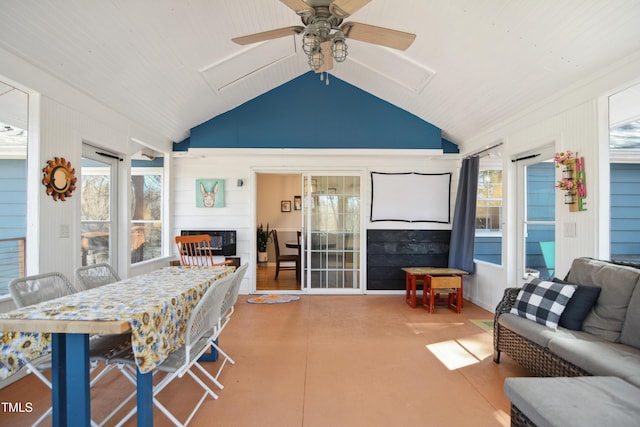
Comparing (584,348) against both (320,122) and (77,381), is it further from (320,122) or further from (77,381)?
(320,122)

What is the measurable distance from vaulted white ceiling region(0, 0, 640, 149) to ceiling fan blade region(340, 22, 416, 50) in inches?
33.5

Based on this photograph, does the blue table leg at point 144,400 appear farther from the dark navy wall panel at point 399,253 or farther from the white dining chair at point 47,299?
the dark navy wall panel at point 399,253

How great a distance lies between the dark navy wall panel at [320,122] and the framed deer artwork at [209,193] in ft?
2.25

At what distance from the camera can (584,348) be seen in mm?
2096

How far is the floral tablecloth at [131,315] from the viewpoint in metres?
1.62

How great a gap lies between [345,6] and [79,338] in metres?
2.40

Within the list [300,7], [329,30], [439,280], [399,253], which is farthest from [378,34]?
[399,253]

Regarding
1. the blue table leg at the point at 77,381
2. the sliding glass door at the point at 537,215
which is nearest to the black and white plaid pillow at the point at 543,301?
the sliding glass door at the point at 537,215

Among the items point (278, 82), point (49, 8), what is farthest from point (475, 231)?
point (49, 8)

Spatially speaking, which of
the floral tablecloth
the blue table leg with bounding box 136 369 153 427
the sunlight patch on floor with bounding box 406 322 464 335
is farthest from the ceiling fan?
the sunlight patch on floor with bounding box 406 322 464 335

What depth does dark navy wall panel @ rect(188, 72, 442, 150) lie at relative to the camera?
546 cm

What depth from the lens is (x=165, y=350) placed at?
1.83 m

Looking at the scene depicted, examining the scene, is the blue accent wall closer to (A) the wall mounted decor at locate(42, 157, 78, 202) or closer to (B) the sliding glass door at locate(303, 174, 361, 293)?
(B) the sliding glass door at locate(303, 174, 361, 293)

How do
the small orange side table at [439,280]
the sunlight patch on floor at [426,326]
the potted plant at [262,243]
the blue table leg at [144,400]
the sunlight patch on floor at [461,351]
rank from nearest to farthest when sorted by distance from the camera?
1. the blue table leg at [144,400]
2. the sunlight patch on floor at [461,351]
3. the sunlight patch on floor at [426,326]
4. the small orange side table at [439,280]
5. the potted plant at [262,243]
